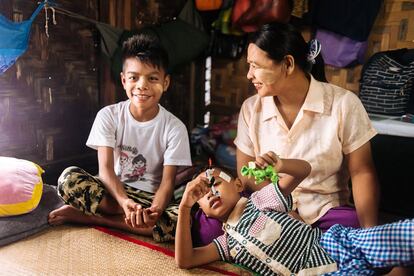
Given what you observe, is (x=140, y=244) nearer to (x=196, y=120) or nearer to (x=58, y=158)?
(x=58, y=158)

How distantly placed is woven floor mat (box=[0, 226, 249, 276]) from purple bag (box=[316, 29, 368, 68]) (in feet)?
5.99

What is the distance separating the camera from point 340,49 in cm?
277

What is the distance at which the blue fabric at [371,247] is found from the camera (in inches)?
41.7

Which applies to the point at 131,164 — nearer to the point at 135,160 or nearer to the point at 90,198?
the point at 135,160

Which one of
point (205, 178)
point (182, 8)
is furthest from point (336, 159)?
point (182, 8)

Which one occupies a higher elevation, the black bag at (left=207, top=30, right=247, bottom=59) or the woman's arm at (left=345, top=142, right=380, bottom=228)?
the black bag at (left=207, top=30, right=247, bottom=59)

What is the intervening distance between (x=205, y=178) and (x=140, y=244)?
50 cm

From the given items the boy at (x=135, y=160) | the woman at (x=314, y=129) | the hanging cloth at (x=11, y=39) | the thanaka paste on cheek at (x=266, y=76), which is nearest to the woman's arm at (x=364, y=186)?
the woman at (x=314, y=129)

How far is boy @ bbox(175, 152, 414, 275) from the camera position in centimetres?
127

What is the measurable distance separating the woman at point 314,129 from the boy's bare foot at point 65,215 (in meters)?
0.92

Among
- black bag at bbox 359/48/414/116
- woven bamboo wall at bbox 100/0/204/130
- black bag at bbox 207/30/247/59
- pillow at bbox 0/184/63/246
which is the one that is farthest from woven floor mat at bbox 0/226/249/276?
black bag at bbox 207/30/247/59

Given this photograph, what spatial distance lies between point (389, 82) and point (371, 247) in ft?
5.21

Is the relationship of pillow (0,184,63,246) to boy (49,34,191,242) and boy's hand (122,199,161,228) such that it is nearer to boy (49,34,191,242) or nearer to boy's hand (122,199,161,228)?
boy (49,34,191,242)

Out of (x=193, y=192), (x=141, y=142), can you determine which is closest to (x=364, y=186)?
(x=193, y=192)
